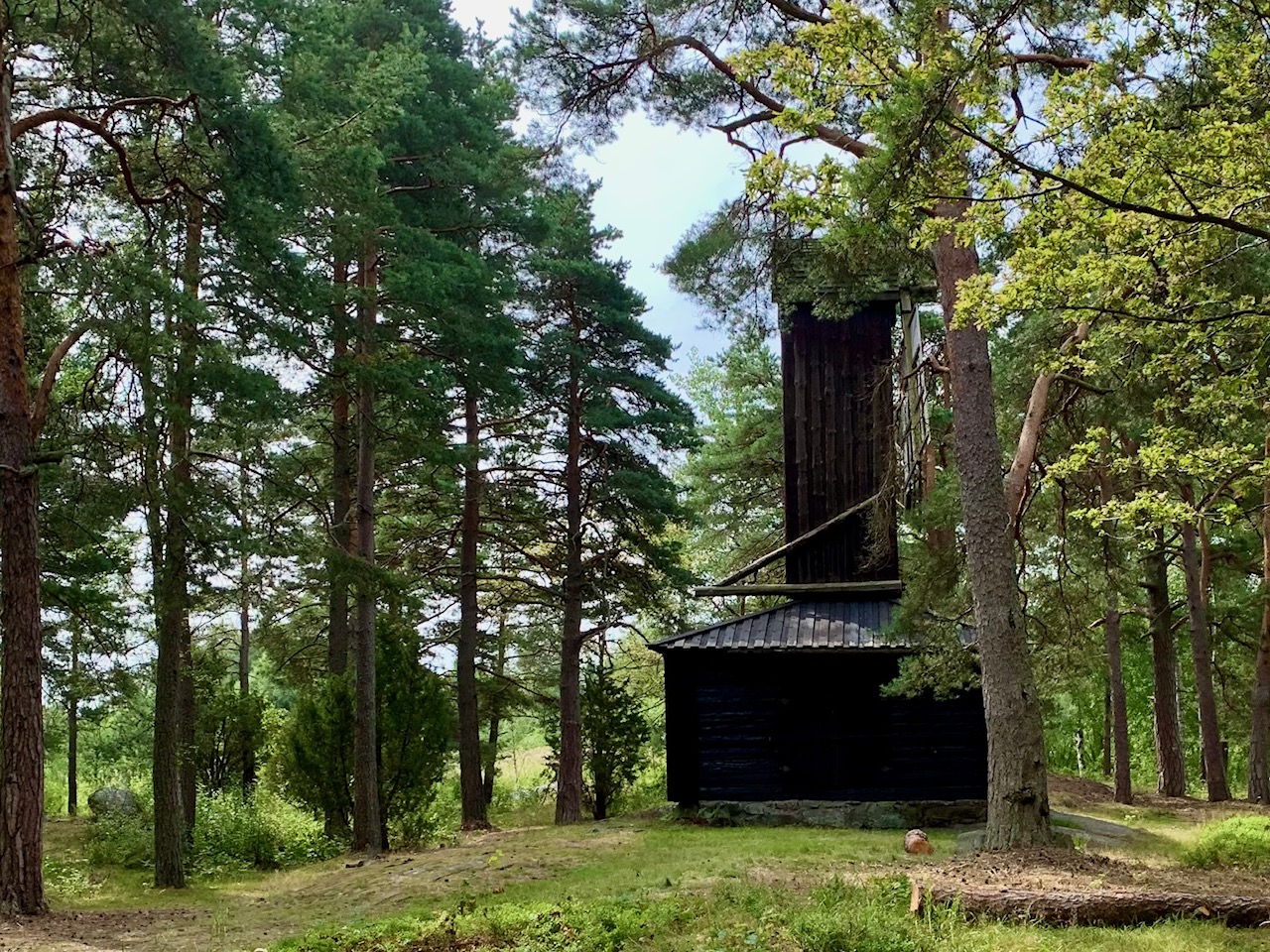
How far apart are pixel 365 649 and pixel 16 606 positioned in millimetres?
5990

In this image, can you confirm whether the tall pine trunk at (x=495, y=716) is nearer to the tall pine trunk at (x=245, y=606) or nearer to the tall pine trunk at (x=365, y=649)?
the tall pine trunk at (x=245, y=606)

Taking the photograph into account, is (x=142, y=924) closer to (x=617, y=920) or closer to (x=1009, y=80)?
(x=617, y=920)

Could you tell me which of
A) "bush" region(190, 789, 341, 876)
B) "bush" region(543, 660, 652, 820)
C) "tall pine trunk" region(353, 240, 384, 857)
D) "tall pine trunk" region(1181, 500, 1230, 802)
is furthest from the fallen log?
"bush" region(543, 660, 652, 820)

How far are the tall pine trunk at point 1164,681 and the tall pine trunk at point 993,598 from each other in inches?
477

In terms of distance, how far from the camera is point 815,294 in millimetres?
14828

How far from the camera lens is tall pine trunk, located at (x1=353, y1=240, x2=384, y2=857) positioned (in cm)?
1503

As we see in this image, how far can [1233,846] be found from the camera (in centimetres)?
1060

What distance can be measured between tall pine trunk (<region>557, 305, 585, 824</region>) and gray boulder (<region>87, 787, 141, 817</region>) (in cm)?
877

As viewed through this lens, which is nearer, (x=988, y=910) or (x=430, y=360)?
(x=988, y=910)

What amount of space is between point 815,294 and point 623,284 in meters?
7.06

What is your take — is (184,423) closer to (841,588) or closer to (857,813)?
(841,588)

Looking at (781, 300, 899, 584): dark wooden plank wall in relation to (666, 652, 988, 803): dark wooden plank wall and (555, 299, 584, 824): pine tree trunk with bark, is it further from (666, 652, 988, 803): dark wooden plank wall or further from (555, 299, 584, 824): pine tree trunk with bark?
(555, 299, 584, 824): pine tree trunk with bark

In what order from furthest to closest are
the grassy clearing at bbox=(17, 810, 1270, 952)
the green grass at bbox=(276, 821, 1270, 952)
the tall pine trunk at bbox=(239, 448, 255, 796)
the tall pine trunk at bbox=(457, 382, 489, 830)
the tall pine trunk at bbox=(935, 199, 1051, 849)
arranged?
Answer: 1. the tall pine trunk at bbox=(457, 382, 489, 830)
2. the tall pine trunk at bbox=(239, 448, 255, 796)
3. the tall pine trunk at bbox=(935, 199, 1051, 849)
4. the grassy clearing at bbox=(17, 810, 1270, 952)
5. the green grass at bbox=(276, 821, 1270, 952)

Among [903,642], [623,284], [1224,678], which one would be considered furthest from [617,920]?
[1224,678]
